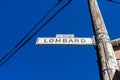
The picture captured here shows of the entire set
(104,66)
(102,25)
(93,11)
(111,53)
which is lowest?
(104,66)

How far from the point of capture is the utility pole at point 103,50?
3.24 meters

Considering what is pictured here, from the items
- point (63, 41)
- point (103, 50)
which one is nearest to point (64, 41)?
point (63, 41)

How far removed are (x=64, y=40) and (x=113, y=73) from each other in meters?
1.33

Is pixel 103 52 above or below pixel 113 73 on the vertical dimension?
above

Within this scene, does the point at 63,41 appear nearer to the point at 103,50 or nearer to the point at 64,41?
the point at 64,41

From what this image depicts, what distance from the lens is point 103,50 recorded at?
11.7 ft

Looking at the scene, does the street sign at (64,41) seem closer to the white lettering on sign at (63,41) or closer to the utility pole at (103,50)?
the white lettering on sign at (63,41)

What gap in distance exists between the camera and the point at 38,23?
5.53 metres

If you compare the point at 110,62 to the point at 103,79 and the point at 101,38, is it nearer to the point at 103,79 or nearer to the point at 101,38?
the point at 103,79

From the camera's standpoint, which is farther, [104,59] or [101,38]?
[101,38]

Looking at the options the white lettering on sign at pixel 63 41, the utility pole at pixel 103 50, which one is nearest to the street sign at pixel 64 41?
the white lettering on sign at pixel 63 41

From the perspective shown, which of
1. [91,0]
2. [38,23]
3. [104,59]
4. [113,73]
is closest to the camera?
[113,73]

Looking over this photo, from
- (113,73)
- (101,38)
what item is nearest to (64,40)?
(101,38)

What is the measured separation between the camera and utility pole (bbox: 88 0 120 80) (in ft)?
10.6
